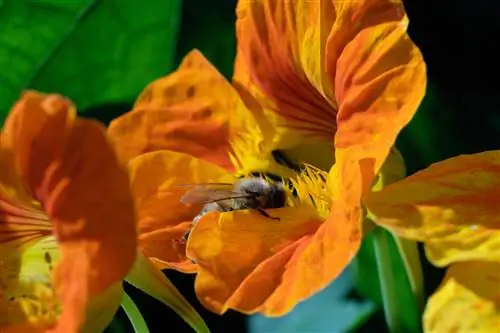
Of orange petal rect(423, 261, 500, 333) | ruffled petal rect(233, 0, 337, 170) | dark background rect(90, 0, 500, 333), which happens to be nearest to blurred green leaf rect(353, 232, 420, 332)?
dark background rect(90, 0, 500, 333)

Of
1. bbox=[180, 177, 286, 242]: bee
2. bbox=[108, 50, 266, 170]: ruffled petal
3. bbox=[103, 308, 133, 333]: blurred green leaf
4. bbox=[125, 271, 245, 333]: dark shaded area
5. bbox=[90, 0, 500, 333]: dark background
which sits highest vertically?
bbox=[108, 50, 266, 170]: ruffled petal

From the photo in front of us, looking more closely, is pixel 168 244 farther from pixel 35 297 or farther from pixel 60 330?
pixel 60 330

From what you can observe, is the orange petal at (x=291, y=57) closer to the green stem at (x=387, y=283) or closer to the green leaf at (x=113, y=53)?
the green stem at (x=387, y=283)

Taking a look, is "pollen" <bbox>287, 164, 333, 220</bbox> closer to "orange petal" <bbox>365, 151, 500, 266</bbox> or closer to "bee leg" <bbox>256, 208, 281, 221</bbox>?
"bee leg" <bbox>256, 208, 281, 221</bbox>

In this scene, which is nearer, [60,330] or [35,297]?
[60,330]

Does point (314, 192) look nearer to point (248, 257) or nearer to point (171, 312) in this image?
point (248, 257)

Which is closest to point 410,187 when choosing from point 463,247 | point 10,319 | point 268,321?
point 463,247

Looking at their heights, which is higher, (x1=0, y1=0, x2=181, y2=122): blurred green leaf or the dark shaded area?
(x1=0, y1=0, x2=181, y2=122): blurred green leaf

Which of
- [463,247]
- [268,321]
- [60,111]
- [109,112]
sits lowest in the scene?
[268,321]
